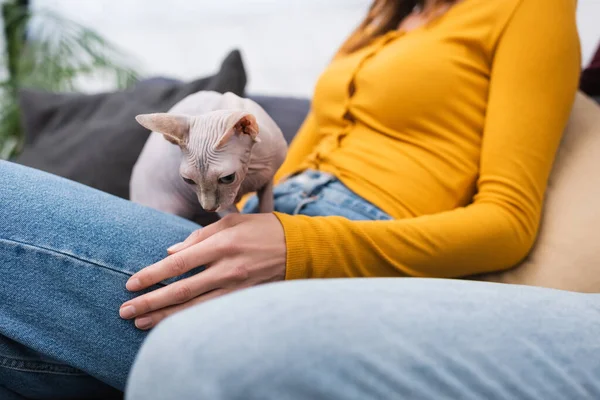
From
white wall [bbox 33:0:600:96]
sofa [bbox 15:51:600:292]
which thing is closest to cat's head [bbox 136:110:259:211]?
sofa [bbox 15:51:600:292]

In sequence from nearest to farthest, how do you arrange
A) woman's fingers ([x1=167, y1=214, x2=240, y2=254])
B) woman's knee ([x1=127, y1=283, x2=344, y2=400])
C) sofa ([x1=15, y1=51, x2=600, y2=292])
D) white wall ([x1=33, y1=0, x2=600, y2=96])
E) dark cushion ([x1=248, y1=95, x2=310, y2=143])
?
woman's knee ([x1=127, y1=283, x2=344, y2=400]) < woman's fingers ([x1=167, y1=214, x2=240, y2=254]) < sofa ([x1=15, y1=51, x2=600, y2=292]) < dark cushion ([x1=248, y1=95, x2=310, y2=143]) < white wall ([x1=33, y1=0, x2=600, y2=96])

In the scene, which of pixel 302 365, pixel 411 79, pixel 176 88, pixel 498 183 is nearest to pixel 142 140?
pixel 176 88

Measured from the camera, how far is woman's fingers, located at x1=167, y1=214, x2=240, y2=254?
0.55m

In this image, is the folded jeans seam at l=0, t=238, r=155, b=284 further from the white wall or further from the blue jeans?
the white wall

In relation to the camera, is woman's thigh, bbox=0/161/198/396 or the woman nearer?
the woman

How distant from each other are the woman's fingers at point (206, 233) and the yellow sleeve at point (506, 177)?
0.08 m

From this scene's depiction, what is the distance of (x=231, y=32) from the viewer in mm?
1608

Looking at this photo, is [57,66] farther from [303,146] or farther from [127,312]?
[127,312]

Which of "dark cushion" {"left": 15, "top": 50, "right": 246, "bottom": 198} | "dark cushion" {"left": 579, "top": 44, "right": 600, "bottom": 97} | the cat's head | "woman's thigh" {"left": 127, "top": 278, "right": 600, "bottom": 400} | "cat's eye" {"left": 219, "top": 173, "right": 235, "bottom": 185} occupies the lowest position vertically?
"dark cushion" {"left": 15, "top": 50, "right": 246, "bottom": 198}

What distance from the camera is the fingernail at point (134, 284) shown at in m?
0.52

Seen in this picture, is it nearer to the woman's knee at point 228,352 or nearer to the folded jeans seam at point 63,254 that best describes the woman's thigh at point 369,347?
the woman's knee at point 228,352

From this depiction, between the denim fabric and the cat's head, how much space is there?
0.83ft

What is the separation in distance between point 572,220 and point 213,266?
0.47 m

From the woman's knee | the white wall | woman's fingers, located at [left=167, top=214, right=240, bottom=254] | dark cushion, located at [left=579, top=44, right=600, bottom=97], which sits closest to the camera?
the woman's knee
